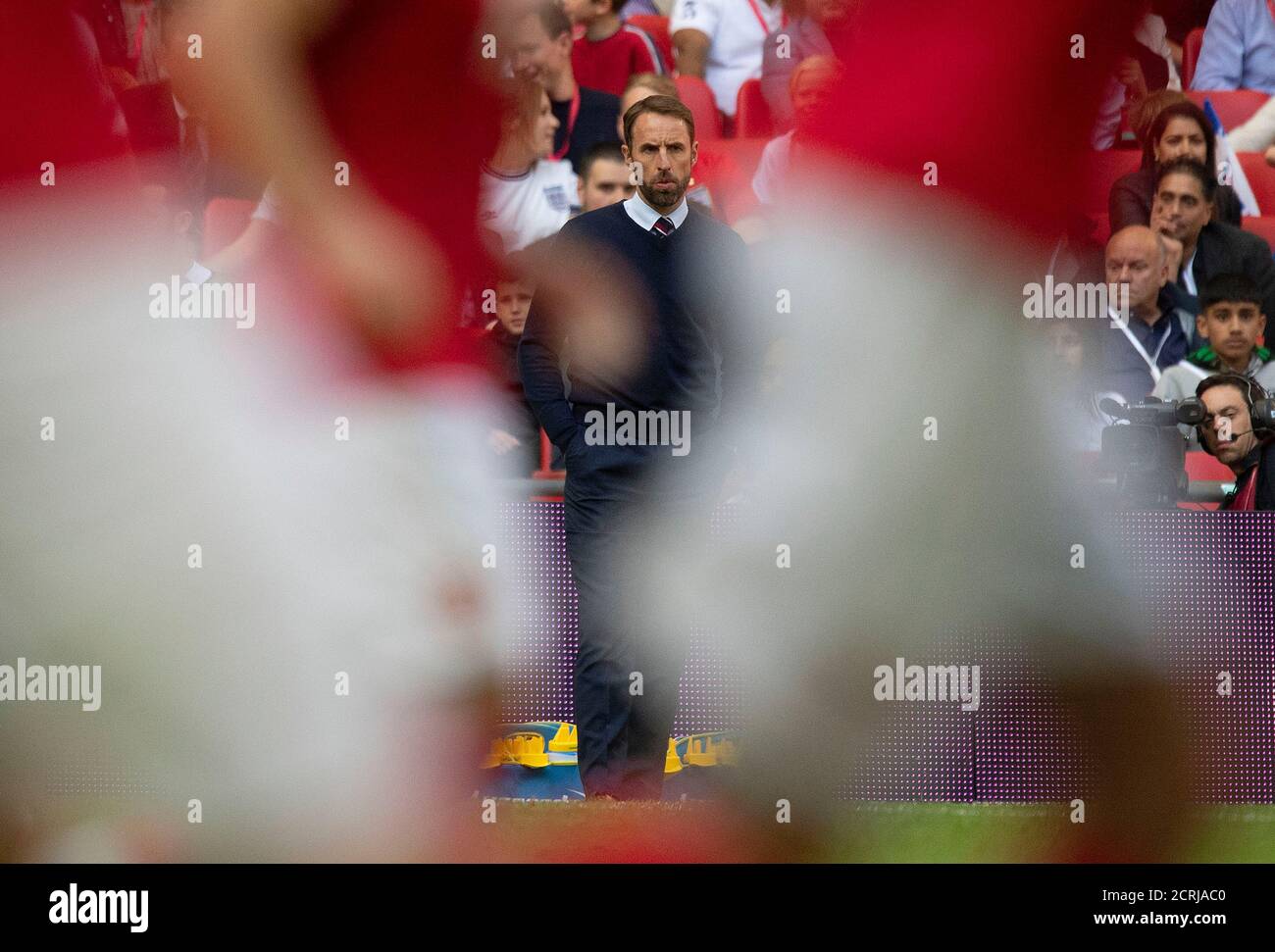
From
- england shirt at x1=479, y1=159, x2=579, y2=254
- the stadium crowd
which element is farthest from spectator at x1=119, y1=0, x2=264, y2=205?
england shirt at x1=479, y1=159, x2=579, y2=254

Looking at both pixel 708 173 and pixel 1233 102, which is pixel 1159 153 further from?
pixel 708 173

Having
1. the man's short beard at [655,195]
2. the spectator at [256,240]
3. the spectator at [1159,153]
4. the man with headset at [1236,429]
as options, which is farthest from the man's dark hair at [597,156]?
the man with headset at [1236,429]

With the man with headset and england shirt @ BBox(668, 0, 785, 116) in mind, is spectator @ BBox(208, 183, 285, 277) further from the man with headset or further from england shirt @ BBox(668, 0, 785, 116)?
the man with headset

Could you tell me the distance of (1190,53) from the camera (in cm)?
428

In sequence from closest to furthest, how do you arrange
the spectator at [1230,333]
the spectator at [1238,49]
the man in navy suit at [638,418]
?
the man in navy suit at [638,418], the spectator at [1238,49], the spectator at [1230,333]

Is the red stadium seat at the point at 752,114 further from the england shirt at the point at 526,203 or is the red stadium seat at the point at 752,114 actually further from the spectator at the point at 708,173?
the england shirt at the point at 526,203

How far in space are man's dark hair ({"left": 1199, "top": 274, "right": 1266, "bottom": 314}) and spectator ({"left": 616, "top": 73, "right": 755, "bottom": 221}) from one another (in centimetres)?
134

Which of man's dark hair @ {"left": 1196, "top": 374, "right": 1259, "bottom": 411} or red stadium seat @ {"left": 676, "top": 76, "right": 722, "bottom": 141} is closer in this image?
man's dark hair @ {"left": 1196, "top": 374, "right": 1259, "bottom": 411}

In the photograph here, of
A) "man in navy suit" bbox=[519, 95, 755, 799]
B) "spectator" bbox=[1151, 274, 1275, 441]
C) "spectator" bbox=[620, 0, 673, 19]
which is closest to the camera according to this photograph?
"man in navy suit" bbox=[519, 95, 755, 799]

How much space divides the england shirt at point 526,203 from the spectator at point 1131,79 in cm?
148

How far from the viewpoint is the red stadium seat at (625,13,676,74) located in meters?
4.45

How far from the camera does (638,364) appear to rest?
159 inches

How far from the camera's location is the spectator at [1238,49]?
4125 mm

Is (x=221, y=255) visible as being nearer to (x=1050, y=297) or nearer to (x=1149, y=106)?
(x=1050, y=297)
